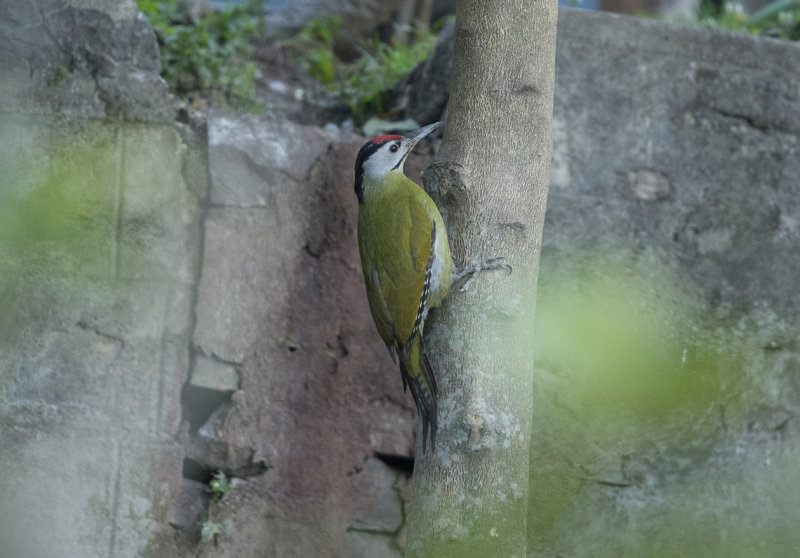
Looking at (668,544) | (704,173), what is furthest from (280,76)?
(668,544)

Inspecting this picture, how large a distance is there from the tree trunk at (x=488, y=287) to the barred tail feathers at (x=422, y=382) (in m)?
0.05

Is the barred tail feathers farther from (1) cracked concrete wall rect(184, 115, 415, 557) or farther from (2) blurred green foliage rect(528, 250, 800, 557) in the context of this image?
(2) blurred green foliage rect(528, 250, 800, 557)

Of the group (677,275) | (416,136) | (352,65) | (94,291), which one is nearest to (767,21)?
(677,275)

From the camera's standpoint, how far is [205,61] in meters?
4.46

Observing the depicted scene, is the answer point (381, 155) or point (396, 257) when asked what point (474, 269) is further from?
point (381, 155)

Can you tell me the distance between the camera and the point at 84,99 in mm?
3564

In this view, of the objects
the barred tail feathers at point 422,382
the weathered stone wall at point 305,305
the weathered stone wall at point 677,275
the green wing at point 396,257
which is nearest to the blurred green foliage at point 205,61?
the weathered stone wall at point 305,305

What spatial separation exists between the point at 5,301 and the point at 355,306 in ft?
4.46

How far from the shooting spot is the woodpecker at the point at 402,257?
9.68 feet

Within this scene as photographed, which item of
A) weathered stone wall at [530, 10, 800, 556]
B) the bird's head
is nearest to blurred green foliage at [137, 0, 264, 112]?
the bird's head

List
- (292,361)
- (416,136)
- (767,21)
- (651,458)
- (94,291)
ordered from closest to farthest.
Result: (94,291), (416,136), (292,361), (651,458), (767,21)

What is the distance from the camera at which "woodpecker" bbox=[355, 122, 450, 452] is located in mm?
2949

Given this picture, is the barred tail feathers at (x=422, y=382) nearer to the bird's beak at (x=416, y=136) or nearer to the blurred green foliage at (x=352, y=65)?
the bird's beak at (x=416, y=136)

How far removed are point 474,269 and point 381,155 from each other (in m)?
0.96
